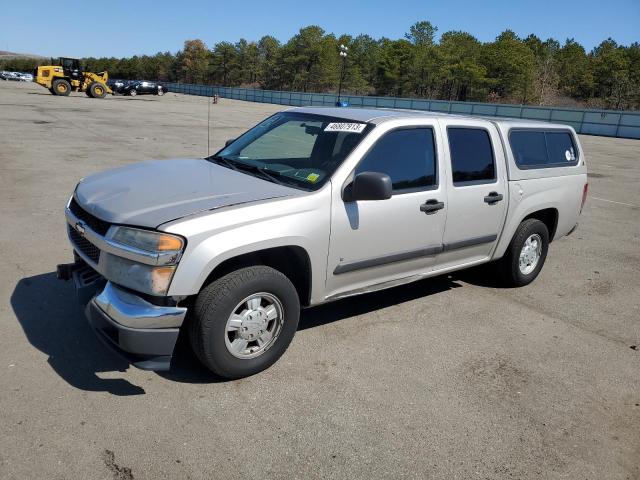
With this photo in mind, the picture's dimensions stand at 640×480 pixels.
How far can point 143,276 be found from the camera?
2.90 meters

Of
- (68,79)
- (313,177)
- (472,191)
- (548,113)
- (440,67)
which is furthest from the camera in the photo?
(440,67)

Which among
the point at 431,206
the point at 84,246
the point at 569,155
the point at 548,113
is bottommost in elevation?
the point at 84,246

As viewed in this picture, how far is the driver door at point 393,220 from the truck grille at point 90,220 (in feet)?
4.71

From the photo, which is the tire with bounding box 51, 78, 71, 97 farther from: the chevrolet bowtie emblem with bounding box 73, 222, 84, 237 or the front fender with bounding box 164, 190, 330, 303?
the front fender with bounding box 164, 190, 330, 303

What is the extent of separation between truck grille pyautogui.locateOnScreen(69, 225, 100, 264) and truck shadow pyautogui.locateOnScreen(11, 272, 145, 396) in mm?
680

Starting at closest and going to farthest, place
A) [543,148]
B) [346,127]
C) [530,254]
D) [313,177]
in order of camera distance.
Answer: [313,177] < [346,127] < [543,148] < [530,254]

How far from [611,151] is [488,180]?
22215mm

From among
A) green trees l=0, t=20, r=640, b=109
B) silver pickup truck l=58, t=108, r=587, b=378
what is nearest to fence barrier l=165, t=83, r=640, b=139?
silver pickup truck l=58, t=108, r=587, b=378

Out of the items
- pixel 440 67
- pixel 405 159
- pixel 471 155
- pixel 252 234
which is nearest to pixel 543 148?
pixel 471 155

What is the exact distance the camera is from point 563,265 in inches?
251

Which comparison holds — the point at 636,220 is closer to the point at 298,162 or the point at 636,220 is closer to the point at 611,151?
the point at 298,162

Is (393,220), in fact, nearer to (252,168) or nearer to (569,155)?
(252,168)

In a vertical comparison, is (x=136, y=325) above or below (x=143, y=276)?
below

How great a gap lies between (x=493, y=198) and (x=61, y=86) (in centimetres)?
3804
